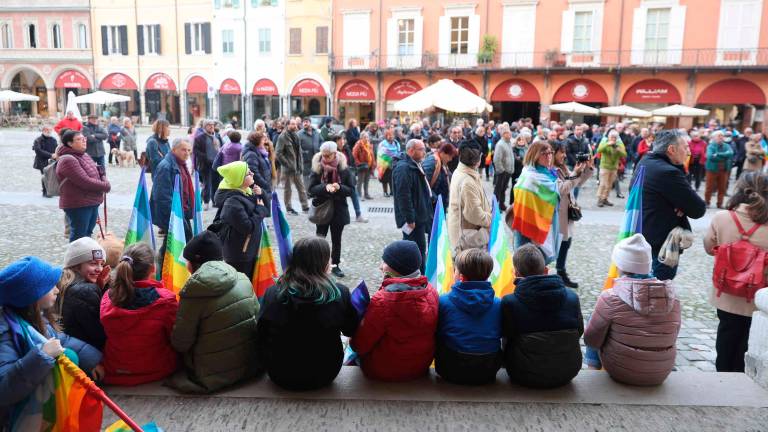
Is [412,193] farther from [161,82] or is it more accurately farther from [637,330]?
[161,82]

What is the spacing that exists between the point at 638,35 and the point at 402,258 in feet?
89.9

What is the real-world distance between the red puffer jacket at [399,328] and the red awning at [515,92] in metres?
27.6

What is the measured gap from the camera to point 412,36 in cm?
3167

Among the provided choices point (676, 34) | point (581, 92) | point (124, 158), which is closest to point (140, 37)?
point (124, 158)

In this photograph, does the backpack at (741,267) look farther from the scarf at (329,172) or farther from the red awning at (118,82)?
the red awning at (118,82)

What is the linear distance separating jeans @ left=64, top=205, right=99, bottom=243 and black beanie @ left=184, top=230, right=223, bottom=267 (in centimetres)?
407

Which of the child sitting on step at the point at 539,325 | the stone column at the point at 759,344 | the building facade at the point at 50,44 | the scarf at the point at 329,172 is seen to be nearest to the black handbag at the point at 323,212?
the scarf at the point at 329,172

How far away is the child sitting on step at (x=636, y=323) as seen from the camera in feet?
12.3

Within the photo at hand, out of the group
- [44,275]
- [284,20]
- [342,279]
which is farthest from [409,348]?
[284,20]

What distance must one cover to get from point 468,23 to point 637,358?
28.4m

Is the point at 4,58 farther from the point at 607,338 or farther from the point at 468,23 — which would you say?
the point at 607,338

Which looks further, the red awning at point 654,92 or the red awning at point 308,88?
the red awning at point 308,88

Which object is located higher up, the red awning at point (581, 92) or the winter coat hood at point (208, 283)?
the red awning at point (581, 92)

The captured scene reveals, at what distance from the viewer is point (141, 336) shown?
365cm
